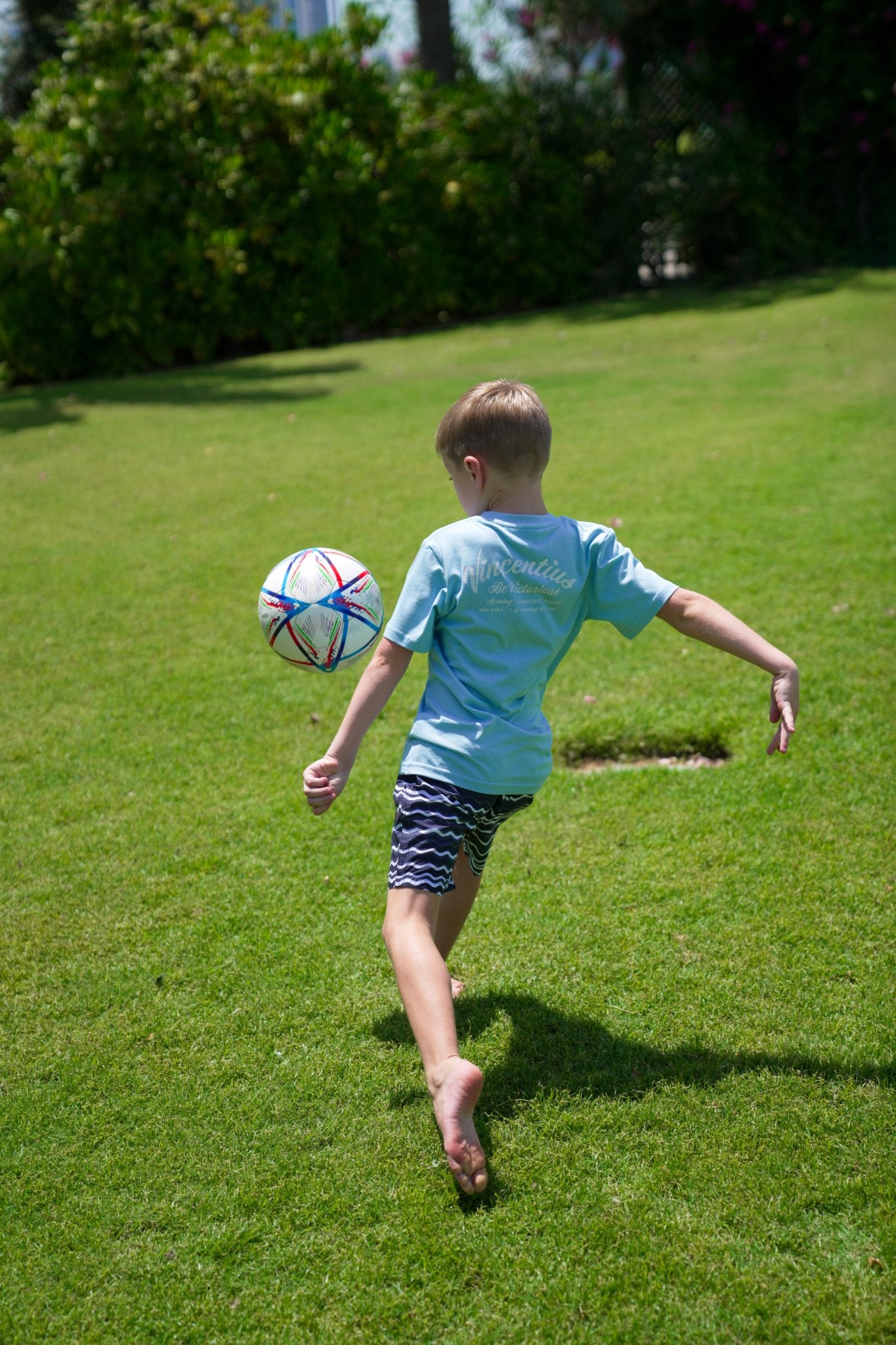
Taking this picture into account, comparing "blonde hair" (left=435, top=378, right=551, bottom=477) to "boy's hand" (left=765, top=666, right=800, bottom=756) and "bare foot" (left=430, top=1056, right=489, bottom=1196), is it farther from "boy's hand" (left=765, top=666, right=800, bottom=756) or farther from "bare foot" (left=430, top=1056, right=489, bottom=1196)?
"bare foot" (left=430, top=1056, right=489, bottom=1196)

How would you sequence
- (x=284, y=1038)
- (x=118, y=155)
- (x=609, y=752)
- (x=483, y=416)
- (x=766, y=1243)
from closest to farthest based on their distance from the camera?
(x=766, y=1243)
(x=483, y=416)
(x=284, y=1038)
(x=609, y=752)
(x=118, y=155)

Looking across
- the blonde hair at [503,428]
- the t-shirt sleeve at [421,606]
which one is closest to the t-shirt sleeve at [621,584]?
the blonde hair at [503,428]

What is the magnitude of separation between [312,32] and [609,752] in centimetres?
1245

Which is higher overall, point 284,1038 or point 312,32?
point 312,32

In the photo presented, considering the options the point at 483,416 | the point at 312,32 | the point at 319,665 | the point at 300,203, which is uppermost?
the point at 312,32

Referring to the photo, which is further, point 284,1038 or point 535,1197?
point 284,1038

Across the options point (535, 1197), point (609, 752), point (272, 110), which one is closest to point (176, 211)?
point (272, 110)

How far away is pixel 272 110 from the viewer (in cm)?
1274

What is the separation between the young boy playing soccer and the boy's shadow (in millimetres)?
447

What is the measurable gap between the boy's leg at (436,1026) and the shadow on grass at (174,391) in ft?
29.2

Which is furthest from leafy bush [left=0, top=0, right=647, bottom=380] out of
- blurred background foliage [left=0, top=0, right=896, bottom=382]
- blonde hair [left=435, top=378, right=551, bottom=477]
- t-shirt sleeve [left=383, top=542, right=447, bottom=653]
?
t-shirt sleeve [left=383, top=542, right=447, bottom=653]

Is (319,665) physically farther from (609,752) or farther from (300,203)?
(300,203)

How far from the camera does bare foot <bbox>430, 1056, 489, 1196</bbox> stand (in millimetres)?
2074

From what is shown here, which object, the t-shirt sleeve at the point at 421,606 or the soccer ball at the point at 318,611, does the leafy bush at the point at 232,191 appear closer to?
the soccer ball at the point at 318,611
